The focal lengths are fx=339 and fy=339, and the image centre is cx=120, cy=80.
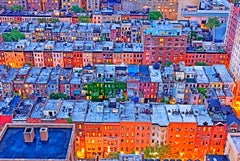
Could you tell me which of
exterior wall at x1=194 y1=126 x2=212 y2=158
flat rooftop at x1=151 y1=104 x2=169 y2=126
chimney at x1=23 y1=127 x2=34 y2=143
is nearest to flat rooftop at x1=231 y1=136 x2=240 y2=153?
exterior wall at x1=194 y1=126 x2=212 y2=158

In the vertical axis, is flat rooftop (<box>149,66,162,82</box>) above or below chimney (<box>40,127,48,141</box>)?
below

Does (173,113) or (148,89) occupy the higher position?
(148,89)

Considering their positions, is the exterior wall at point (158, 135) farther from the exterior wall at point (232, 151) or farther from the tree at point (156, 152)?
the exterior wall at point (232, 151)

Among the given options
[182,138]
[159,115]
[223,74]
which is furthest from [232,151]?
[223,74]

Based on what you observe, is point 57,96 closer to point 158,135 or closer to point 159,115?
point 159,115

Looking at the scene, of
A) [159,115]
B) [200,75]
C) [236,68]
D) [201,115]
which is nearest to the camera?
[201,115]

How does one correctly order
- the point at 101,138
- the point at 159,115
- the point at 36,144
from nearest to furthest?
1. the point at 36,144
2. the point at 101,138
3. the point at 159,115

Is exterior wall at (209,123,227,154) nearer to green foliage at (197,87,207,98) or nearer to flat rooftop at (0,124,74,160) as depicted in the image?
green foliage at (197,87,207,98)

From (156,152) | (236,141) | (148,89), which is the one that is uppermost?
(236,141)

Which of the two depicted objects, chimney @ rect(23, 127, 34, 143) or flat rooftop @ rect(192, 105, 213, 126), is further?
flat rooftop @ rect(192, 105, 213, 126)

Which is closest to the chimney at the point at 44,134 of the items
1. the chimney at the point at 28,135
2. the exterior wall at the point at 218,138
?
the chimney at the point at 28,135
